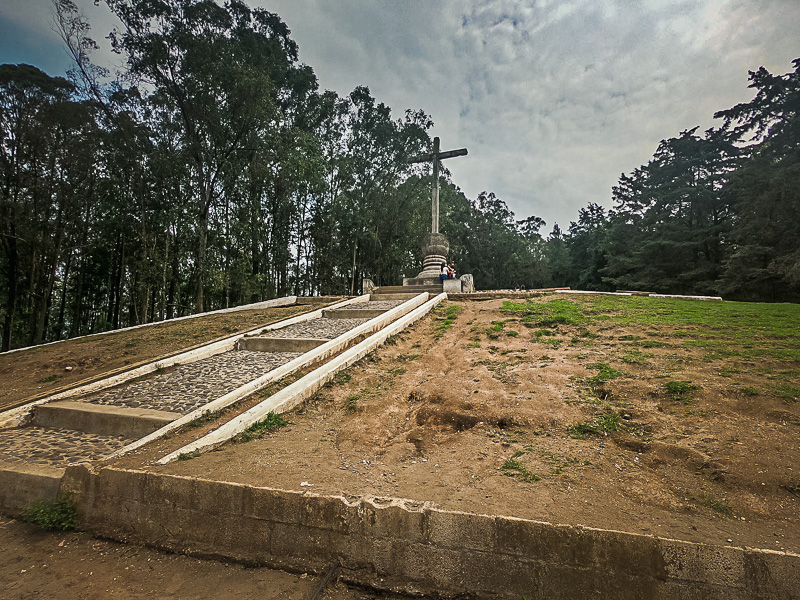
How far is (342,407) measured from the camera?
15.8 feet

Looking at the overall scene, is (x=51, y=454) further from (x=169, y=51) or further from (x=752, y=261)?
(x=752, y=261)

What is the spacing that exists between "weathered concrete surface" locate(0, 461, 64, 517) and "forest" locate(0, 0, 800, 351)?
12120 mm

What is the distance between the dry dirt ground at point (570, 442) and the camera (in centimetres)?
255

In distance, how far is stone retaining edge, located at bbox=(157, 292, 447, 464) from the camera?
12.2 feet

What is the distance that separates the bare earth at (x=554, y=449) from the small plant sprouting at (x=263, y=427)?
0.14 m

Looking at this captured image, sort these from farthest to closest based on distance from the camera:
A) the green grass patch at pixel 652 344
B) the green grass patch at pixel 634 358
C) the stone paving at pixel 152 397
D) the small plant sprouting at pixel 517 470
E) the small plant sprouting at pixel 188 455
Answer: the green grass patch at pixel 652 344
the green grass patch at pixel 634 358
the stone paving at pixel 152 397
the small plant sprouting at pixel 188 455
the small plant sprouting at pixel 517 470

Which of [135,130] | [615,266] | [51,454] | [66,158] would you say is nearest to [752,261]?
[615,266]

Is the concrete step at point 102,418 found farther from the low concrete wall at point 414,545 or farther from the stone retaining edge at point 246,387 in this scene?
the low concrete wall at point 414,545

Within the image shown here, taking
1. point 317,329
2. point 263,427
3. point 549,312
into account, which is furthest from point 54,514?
point 549,312

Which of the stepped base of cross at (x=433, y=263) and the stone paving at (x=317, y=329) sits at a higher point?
the stepped base of cross at (x=433, y=263)

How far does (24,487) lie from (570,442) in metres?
4.94

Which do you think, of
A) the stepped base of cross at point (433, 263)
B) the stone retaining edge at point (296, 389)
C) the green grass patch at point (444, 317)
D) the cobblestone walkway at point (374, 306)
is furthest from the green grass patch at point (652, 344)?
the stepped base of cross at point (433, 263)

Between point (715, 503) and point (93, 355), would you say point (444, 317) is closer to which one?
point (715, 503)

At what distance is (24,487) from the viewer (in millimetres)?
3229
